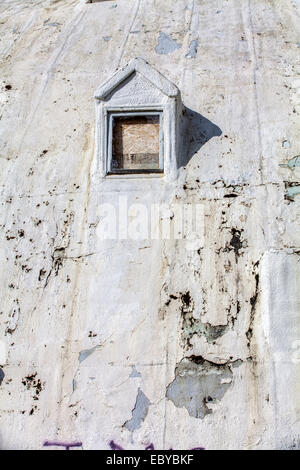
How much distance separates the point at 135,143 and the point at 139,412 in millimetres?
1917

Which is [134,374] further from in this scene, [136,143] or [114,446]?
[136,143]

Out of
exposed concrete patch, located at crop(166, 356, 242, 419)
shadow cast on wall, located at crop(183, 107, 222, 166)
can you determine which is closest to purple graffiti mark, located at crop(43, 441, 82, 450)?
exposed concrete patch, located at crop(166, 356, 242, 419)

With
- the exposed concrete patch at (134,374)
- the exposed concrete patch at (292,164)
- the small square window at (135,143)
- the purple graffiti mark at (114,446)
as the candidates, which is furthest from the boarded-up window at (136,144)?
the purple graffiti mark at (114,446)

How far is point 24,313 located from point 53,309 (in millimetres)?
212

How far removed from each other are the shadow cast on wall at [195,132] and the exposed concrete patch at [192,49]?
28.1 inches

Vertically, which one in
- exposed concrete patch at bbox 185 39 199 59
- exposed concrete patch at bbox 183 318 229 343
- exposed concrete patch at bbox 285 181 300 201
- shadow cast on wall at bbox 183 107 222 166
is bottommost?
exposed concrete patch at bbox 183 318 229 343

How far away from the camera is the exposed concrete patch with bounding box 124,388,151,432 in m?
2.98

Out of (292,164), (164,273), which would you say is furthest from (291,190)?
(164,273)

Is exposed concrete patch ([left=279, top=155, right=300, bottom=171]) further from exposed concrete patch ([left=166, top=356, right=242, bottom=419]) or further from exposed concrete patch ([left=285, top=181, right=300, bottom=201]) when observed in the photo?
exposed concrete patch ([left=166, top=356, right=242, bottom=419])

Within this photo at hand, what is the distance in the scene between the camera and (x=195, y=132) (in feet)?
12.9

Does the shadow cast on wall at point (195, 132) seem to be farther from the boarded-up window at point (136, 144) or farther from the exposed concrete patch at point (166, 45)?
the exposed concrete patch at point (166, 45)

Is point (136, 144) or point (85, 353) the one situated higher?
point (136, 144)

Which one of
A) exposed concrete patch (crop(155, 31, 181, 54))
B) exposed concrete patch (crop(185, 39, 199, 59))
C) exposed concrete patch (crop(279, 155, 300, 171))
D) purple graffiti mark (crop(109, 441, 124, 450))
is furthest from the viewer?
exposed concrete patch (crop(155, 31, 181, 54))

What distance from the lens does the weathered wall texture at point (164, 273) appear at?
A: 118 inches
